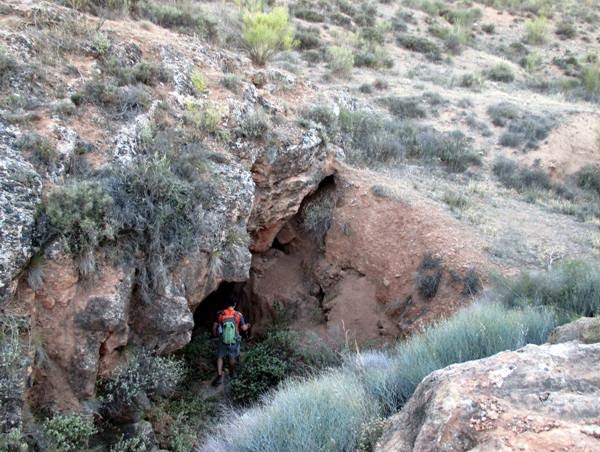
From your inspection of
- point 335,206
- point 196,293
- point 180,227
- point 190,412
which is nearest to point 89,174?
point 180,227

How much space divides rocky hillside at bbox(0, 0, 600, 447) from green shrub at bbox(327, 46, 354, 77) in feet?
0.19

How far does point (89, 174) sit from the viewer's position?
624 centimetres

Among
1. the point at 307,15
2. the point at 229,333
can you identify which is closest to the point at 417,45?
the point at 307,15

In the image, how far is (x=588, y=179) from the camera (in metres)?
13.5

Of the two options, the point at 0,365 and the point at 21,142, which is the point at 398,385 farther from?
the point at 21,142

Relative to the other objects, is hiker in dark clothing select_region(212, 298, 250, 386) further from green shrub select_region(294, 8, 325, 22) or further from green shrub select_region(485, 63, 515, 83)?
green shrub select_region(485, 63, 515, 83)

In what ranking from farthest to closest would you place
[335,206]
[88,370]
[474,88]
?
[474,88], [335,206], [88,370]

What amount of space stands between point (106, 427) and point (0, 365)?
5.17 feet

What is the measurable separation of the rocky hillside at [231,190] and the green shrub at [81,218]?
0.02m

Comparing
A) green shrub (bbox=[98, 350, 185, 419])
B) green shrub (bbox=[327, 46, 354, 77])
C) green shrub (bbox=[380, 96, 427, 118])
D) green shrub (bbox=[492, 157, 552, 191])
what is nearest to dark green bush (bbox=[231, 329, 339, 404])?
green shrub (bbox=[98, 350, 185, 419])

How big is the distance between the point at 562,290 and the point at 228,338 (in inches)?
184

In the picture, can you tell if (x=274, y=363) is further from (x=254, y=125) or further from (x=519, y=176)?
(x=519, y=176)

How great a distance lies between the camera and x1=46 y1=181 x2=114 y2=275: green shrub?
5504 mm

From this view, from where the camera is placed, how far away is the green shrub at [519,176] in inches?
500
